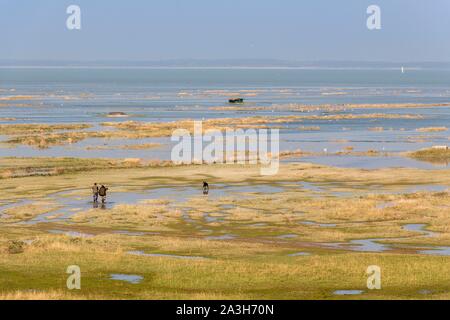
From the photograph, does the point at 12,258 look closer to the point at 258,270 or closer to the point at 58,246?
the point at 58,246

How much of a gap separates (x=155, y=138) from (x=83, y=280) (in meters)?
91.0

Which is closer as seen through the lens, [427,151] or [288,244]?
[288,244]

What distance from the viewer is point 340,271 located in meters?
33.9

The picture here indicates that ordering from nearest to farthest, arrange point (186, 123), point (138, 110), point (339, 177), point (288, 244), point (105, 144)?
point (288, 244) < point (339, 177) < point (105, 144) < point (186, 123) < point (138, 110)

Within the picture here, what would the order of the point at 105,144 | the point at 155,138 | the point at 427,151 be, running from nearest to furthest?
the point at 427,151 < the point at 105,144 < the point at 155,138

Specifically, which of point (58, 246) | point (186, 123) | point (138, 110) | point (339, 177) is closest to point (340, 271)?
point (58, 246)
